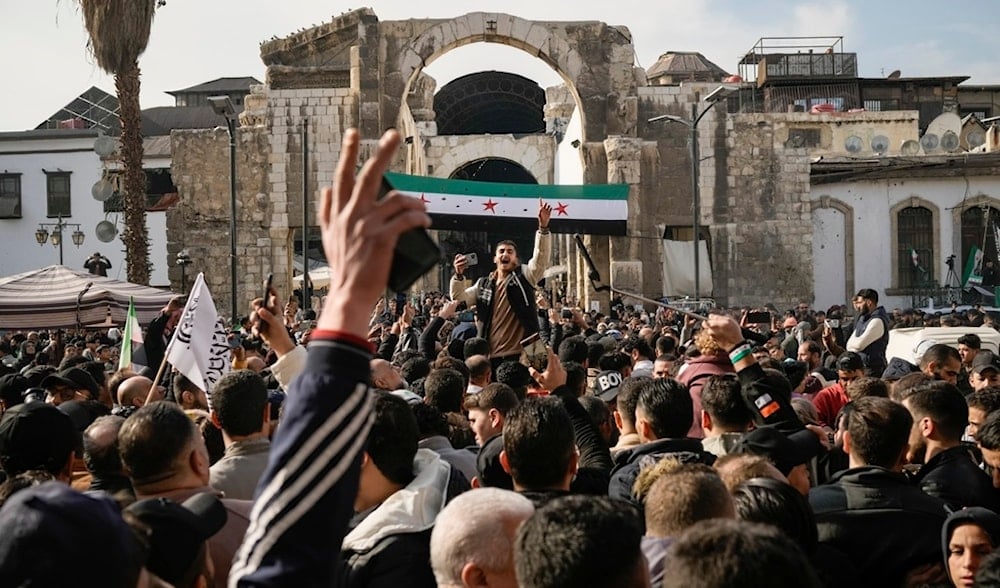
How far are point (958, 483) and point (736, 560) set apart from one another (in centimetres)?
317

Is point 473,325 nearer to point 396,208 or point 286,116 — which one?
point 396,208

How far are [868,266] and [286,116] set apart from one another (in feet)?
56.3

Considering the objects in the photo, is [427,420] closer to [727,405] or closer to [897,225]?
[727,405]

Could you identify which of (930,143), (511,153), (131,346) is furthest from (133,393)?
(930,143)

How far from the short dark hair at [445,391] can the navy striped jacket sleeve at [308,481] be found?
4.49m

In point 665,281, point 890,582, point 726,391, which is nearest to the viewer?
point 890,582

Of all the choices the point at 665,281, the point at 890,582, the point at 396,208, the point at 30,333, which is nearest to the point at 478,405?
the point at 890,582

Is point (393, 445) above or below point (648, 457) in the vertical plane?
above

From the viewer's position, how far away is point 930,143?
38719 mm

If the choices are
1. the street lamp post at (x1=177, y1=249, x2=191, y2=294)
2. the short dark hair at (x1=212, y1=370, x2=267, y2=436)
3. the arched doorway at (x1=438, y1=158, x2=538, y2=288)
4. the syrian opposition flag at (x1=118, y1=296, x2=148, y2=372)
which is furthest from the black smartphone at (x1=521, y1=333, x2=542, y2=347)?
the arched doorway at (x1=438, y1=158, x2=538, y2=288)

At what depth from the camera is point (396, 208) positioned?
88.1 inches

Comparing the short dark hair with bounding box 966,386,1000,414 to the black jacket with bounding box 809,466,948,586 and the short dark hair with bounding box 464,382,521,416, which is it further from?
the short dark hair with bounding box 464,382,521,416

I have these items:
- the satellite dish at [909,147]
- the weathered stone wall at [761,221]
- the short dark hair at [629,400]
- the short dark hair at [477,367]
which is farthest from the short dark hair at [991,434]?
the satellite dish at [909,147]

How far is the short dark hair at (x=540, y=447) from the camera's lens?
4184mm
